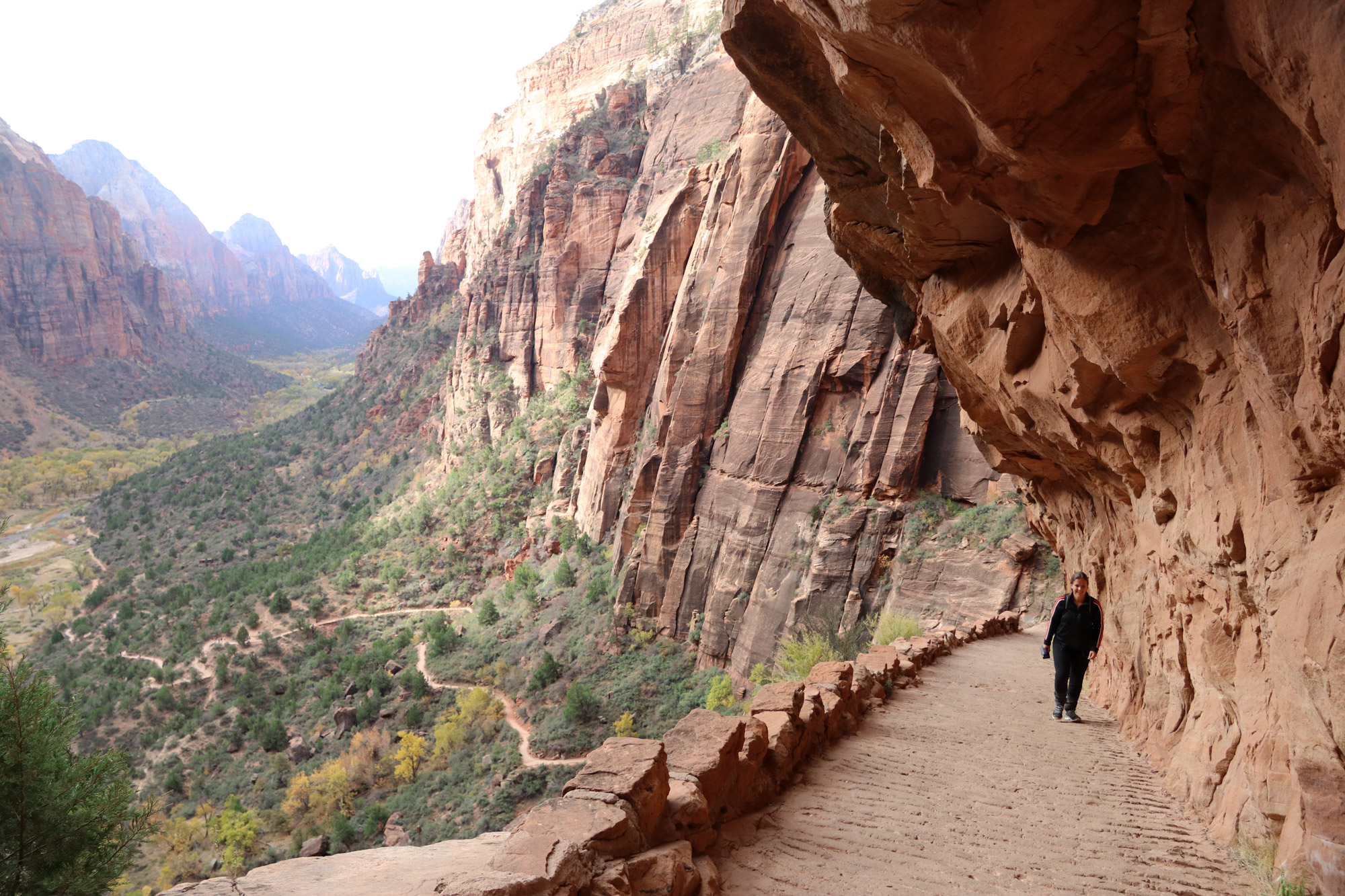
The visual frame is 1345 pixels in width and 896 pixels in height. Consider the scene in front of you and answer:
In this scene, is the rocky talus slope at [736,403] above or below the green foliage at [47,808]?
above

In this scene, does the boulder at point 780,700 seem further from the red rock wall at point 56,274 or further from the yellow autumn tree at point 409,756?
the red rock wall at point 56,274

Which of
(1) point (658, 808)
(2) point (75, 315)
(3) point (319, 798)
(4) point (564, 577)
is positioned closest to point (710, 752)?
(1) point (658, 808)

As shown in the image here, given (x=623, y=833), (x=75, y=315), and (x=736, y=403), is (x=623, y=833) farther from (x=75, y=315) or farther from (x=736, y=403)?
Result: (x=75, y=315)

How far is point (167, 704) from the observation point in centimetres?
3519

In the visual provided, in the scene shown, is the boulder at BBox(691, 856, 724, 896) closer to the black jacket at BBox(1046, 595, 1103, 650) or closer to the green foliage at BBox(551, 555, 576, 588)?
the black jacket at BBox(1046, 595, 1103, 650)

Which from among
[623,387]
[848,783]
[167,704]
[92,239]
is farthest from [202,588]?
[92,239]

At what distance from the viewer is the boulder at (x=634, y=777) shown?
434 centimetres

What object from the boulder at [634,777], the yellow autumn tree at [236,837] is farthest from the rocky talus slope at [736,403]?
the boulder at [634,777]

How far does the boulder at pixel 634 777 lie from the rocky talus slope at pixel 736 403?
16.9m

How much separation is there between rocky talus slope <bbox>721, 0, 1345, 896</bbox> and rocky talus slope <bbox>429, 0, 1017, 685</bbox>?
1266 centimetres

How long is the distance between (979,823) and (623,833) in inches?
133

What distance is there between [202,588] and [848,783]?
183ft

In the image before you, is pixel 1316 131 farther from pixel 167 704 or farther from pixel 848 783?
pixel 167 704

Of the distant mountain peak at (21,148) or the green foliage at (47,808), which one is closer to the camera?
the green foliage at (47,808)
